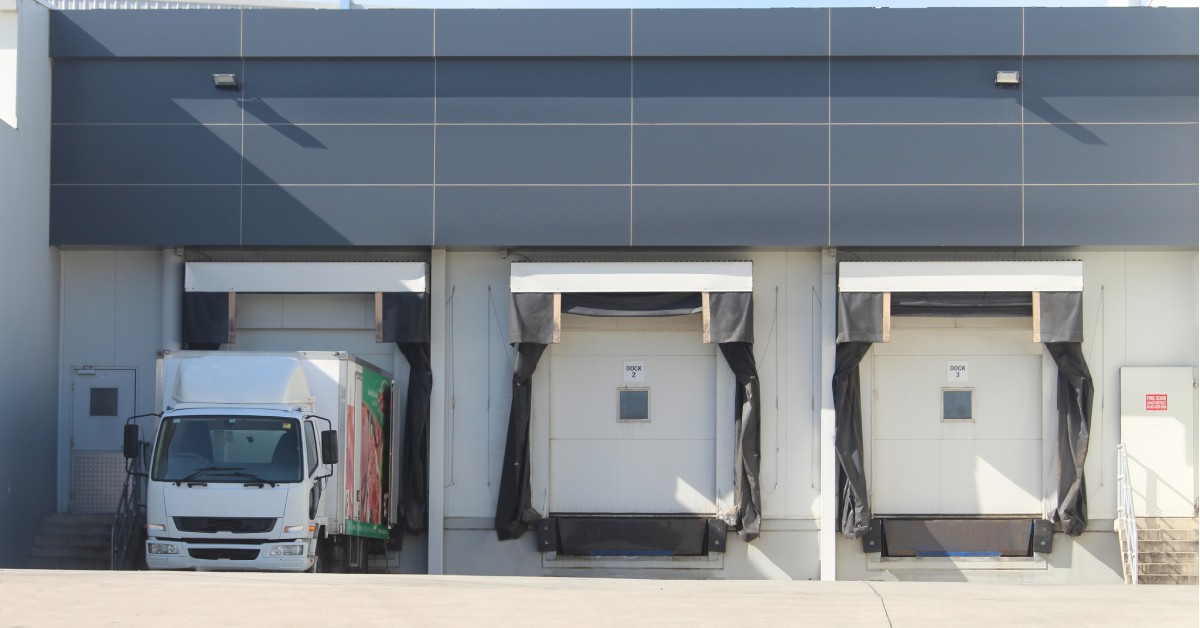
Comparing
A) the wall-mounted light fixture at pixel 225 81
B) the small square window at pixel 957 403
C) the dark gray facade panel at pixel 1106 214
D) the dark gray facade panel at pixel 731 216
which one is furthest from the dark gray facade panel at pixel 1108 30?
the wall-mounted light fixture at pixel 225 81

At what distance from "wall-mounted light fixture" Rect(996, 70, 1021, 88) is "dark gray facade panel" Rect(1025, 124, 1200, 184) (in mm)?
939

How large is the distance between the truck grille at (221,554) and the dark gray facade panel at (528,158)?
6914 millimetres

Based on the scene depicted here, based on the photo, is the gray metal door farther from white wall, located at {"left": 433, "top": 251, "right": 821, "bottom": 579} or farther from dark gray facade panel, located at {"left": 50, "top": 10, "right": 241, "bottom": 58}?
Answer: white wall, located at {"left": 433, "top": 251, "right": 821, "bottom": 579}

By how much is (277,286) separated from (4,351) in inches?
157

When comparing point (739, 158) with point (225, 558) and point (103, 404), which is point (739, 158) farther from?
point (103, 404)

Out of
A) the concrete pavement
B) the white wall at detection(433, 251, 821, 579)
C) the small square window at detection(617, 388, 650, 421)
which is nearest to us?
the concrete pavement

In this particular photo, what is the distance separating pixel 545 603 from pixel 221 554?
201 inches

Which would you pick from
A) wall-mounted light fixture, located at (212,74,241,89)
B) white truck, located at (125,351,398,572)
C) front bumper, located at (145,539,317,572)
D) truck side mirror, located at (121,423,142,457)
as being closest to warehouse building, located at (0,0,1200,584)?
wall-mounted light fixture, located at (212,74,241,89)

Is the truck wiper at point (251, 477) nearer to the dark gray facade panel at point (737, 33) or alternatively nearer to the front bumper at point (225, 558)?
the front bumper at point (225, 558)

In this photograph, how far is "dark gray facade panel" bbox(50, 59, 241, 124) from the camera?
68.4ft

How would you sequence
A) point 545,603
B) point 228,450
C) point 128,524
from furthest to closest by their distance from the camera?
point 128,524, point 228,450, point 545,603

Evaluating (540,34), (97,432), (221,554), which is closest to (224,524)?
(221,554)

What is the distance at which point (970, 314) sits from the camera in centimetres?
2073

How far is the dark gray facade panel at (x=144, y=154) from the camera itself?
20.8m
